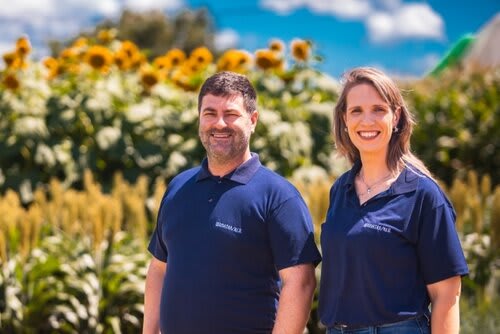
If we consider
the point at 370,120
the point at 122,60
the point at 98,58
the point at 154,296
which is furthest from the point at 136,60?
the point at 370,120

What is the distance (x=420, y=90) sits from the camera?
13977mm

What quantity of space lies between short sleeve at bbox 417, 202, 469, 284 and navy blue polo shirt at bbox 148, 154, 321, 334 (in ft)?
1.52

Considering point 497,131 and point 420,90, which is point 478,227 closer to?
point 497,131

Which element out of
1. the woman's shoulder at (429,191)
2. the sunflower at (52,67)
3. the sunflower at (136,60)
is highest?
the sunflower at (136,60)

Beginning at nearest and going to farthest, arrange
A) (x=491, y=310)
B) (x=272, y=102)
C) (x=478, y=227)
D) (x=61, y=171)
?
(x=491, y=310)
(x=478, y=227)
(x=61, y=171)
(x=272, y=102)

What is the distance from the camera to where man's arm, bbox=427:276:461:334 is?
9.59 ft

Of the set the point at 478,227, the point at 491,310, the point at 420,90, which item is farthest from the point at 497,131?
the point at 491,310

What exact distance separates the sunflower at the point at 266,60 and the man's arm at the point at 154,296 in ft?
20.7

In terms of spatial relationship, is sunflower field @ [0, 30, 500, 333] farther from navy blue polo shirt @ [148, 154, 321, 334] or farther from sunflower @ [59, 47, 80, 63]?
navy blue polo shirt @ [148, 154, 321, 334]

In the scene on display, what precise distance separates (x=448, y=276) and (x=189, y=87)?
6.89 meters

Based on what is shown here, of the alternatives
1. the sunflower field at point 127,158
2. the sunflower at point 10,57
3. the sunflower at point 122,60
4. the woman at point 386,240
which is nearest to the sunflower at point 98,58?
the sunflower field at point 127,158

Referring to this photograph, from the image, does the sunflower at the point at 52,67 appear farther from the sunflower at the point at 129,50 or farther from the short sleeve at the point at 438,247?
the short sleeve at the point at 438,247

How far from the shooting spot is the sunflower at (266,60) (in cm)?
983

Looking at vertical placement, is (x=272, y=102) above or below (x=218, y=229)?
above
